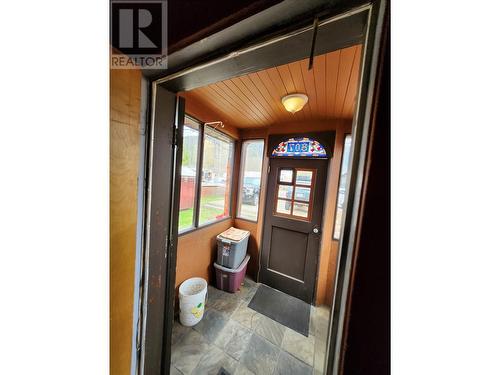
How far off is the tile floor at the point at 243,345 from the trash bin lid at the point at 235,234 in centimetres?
80

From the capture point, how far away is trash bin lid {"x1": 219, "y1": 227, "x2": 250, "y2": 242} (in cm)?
222

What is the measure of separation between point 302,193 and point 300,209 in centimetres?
23

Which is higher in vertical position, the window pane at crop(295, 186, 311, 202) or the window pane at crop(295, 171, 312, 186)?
the window pane at crop(295, 171, 312, 186)

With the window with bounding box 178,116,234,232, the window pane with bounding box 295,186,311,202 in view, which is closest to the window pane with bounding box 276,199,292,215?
the window pane with bounding box 295,186,311,202

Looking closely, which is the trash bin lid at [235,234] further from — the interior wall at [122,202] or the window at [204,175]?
the interior wall at [122,202]

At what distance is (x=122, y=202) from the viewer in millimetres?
667

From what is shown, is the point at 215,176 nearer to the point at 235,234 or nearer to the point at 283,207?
the point at 235,234

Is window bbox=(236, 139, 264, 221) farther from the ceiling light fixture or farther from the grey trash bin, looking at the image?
the ceiling light fixture

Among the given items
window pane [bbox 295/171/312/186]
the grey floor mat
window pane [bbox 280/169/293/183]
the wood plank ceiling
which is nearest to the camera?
the wood plank ceiling

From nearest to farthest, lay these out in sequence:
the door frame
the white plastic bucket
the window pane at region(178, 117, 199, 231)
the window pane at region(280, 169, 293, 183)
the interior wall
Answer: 1. the door frame
2. the interior wall
3. the white plastic bucket
4. the window pane at region(178, 117, 199, 231)
5. the window pane at region(280, 169, 293, 183)

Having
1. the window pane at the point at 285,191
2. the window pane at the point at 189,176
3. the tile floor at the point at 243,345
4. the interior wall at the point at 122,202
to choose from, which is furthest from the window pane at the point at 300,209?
the interior wall at the point at 122,202

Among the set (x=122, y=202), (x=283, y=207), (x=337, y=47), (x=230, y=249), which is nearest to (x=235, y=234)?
(x=230, y=249)
